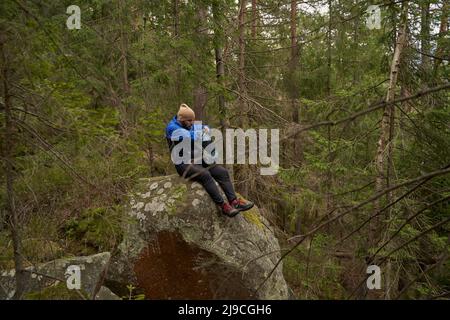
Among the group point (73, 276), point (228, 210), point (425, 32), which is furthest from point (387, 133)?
point (73, 276)

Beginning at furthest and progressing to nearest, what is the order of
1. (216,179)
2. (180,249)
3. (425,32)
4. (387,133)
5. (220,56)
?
(220,56), (425,32), (387,133), (216,179), (180,249)

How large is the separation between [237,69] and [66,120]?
6333mm

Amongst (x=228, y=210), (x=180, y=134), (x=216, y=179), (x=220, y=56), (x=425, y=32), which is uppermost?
(x=425, y=32)

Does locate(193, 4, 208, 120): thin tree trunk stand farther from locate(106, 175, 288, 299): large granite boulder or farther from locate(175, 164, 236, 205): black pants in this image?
locate(106, 175, 288, 299): large granite boulder

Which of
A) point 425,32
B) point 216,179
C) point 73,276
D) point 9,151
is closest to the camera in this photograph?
point 9,151

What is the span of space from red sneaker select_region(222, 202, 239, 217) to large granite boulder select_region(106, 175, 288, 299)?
21 cm

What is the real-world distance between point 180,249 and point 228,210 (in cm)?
105

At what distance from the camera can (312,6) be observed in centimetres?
1283

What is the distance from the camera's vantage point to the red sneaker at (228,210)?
265 inches

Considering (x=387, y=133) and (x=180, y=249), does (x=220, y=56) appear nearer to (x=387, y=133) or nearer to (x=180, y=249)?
(x=387, y=133)

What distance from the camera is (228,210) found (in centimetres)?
678

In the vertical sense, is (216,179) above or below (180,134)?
below

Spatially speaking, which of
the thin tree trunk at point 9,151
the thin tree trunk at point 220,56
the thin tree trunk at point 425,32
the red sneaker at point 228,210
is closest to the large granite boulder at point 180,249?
the red sneaker at point 228,210
